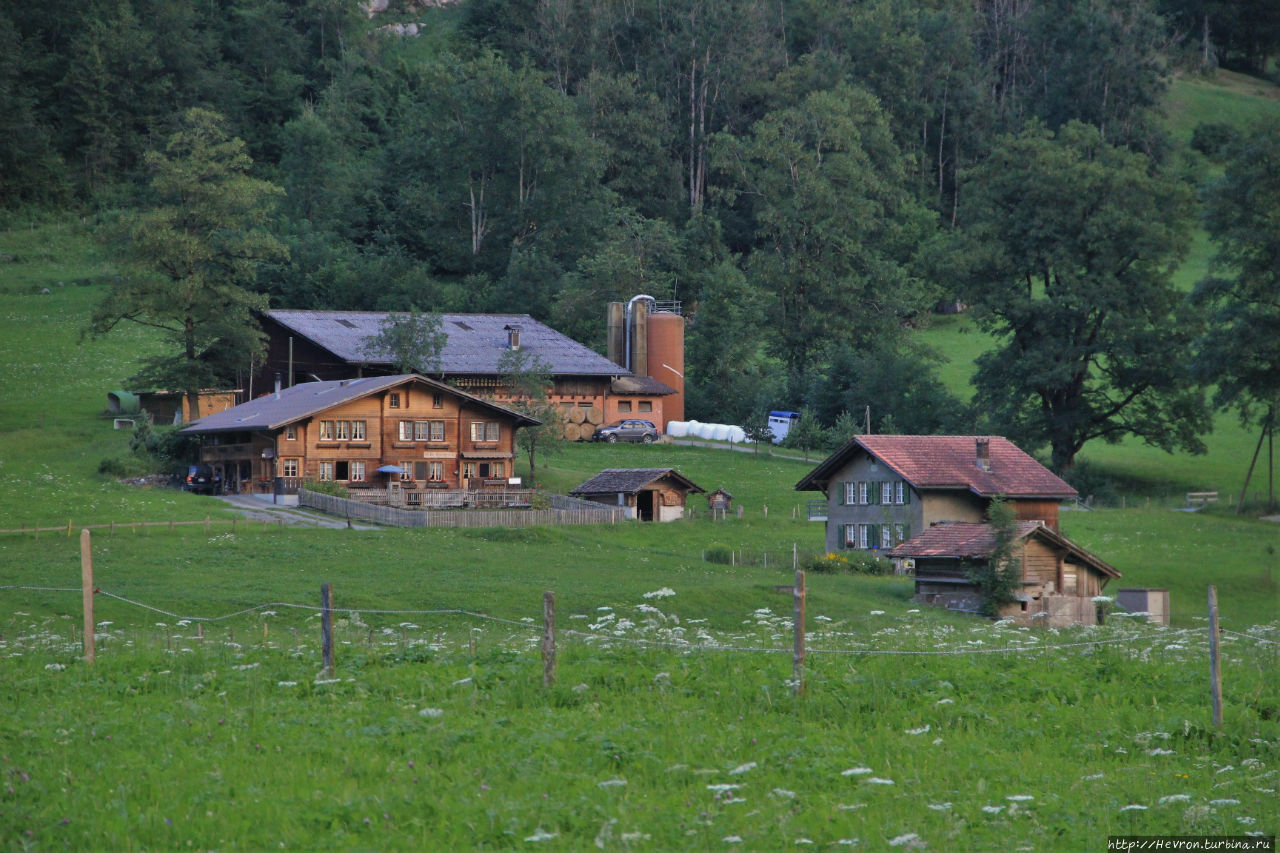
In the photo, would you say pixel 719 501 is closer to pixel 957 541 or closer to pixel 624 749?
pixel 957 541

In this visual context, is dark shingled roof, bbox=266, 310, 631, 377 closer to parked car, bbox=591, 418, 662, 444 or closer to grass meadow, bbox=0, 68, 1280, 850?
parked car, bbox=591, 418, 662, 444

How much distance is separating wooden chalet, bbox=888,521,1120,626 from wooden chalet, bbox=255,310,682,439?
37.0 meters

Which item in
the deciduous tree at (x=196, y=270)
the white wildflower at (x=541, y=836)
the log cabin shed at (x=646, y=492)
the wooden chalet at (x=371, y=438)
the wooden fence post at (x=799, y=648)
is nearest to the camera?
the white wildflower at (x=541, y=836)

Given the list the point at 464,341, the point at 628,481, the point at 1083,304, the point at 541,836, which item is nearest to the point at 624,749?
the point at 541,836

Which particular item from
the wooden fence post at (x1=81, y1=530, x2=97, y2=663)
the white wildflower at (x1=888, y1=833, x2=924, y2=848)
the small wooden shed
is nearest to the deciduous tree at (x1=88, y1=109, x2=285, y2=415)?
the small wooden shed

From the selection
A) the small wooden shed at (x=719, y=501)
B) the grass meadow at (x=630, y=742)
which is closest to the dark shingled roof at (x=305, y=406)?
the small wooden shed at (x=719, y=501)

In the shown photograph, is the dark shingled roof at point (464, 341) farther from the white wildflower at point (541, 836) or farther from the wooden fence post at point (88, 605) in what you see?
the white wildflower at point (541, 836)

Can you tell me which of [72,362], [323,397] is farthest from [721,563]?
[72,362]

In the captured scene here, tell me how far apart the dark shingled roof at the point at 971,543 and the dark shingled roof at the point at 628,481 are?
667 inches

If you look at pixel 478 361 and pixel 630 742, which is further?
pixel 478 361

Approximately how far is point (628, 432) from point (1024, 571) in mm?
43260

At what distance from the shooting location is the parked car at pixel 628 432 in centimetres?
8494

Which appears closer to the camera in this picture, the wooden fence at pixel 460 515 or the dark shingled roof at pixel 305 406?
the wooden fence at pixel 460 515

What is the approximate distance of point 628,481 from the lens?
62.1 metres
